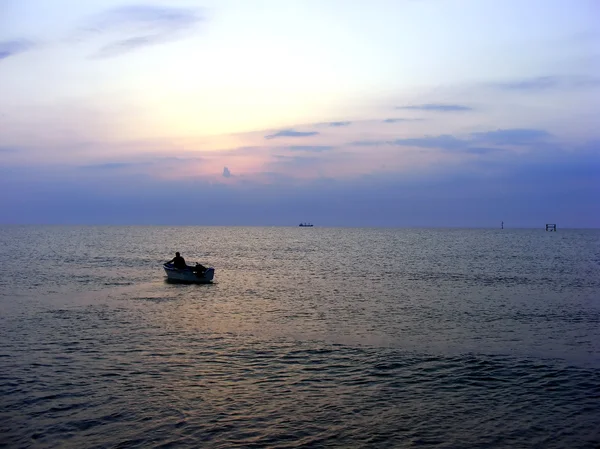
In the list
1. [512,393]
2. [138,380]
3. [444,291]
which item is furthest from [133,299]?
[512,393]

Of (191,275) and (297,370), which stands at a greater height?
(191,275)

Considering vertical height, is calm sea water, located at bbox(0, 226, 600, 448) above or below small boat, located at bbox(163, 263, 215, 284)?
below

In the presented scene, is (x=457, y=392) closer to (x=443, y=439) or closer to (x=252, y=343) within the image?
(x=443, y=439)

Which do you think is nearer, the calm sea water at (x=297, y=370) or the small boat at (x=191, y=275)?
the calm sea water at (x=297, y=370)

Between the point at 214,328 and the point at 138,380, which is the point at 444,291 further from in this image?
the point at 138,380

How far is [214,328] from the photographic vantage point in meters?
24.4

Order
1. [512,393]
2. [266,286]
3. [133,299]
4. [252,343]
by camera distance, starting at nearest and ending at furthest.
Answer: [512,393], [252,343], [133,299], [266,286]

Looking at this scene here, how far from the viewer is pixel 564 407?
1424 centimetres

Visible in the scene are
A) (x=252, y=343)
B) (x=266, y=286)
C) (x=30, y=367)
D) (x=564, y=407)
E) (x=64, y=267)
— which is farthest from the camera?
(x=64, y=267)

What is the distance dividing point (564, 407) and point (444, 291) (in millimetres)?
25251

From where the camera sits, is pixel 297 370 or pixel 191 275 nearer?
pixel 297 370

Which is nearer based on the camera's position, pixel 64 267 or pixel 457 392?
pixel 457 392

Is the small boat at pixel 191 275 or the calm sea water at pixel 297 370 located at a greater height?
the small boat at pixel 191 275

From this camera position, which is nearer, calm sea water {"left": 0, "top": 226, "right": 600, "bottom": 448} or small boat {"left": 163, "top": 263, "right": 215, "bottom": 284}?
calm sea water {"left": 0, "top": 226, "right": 600, "bottom": 448}
